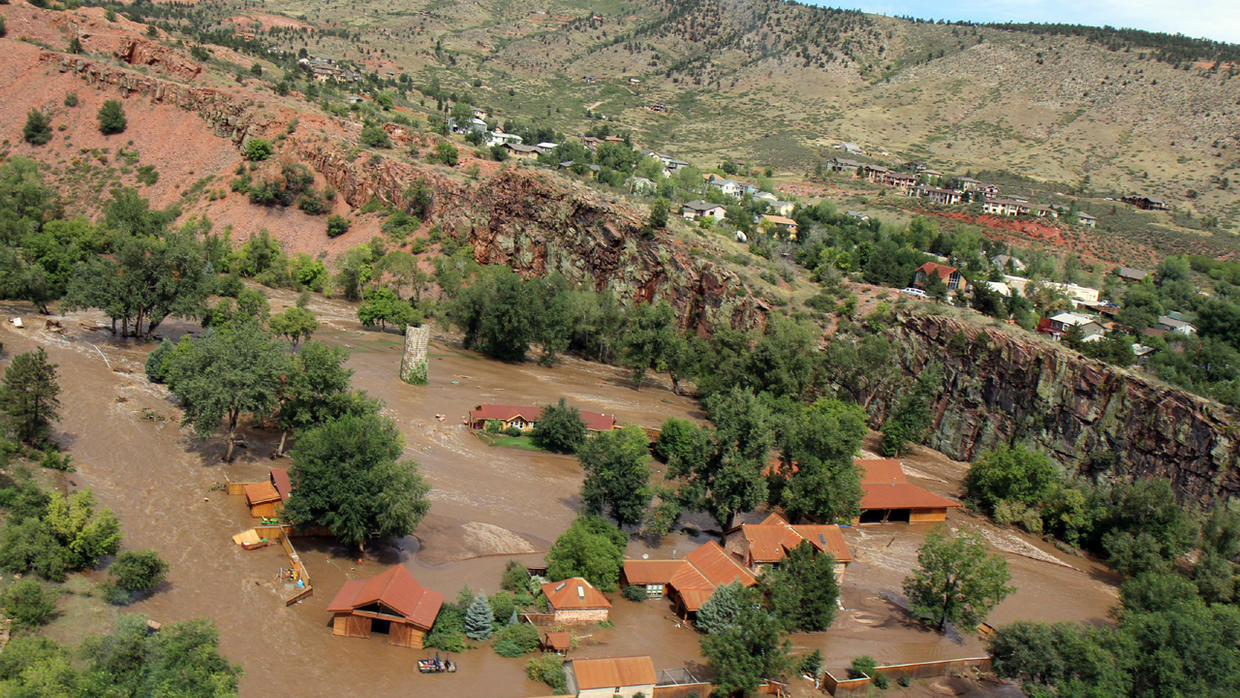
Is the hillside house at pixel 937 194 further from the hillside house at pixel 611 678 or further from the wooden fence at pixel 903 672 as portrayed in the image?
the hillside house at pixel 611 678

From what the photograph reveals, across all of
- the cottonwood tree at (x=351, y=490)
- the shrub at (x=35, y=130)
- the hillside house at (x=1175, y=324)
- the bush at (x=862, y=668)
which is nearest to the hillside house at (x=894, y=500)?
the bush at (x=862, y=668)

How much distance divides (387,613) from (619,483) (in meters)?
10.5

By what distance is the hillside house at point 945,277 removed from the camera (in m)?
63.9

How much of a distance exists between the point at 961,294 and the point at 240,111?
66.8m

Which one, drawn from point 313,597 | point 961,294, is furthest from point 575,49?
point 313,597

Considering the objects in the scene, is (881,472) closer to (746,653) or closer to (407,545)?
(746,653)

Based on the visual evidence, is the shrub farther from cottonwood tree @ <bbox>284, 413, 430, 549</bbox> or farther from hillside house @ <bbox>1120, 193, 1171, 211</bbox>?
hillside house @ <bbox>1120, 193, 1171, 211</bbox>

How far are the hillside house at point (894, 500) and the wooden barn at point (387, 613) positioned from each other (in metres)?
21.9

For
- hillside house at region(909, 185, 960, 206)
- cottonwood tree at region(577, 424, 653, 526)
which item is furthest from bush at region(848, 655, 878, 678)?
hillside house at region(909, 185, 960, 206)

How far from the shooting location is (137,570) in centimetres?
2352

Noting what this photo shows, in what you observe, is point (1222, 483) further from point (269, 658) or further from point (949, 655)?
point (269, 658)

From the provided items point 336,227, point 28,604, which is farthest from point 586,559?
point 336,227

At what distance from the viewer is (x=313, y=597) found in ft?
84.4

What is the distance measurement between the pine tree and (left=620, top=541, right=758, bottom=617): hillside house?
5826mm
